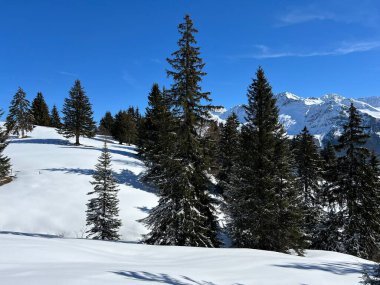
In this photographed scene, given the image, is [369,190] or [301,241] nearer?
[301,241]

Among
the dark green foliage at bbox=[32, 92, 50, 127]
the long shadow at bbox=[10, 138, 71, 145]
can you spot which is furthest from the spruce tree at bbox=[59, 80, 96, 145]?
the dark green foliage at bbox=[32, 92, 50, 127]

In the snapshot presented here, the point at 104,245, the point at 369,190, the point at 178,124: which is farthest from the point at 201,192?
the point at 369,190

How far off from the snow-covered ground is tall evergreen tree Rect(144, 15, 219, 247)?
2.64m

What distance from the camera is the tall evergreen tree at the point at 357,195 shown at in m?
26.0

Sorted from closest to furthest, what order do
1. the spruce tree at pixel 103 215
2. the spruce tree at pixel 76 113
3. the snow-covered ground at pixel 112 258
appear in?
the snow-covered ground at pixel 112 258 < the spruce tree at pixel 103 215 < the spruce tree at pixel 76 113

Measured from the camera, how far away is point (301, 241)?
2133 centimetres

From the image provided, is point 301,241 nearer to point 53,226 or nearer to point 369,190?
point 369,190

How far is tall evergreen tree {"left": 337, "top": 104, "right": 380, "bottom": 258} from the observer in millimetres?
26047

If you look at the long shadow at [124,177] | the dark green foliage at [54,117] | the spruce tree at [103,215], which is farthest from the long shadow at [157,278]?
the dark green foliage at [54,117]

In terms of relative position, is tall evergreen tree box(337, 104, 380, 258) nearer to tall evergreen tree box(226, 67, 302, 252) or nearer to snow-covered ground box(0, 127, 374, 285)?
tall evergreen tree box(226, 67, 302, 252)

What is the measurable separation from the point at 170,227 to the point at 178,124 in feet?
20.2

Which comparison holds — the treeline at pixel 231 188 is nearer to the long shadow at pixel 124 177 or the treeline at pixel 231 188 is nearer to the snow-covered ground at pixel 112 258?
the snow-covered ground at pixel 112 258

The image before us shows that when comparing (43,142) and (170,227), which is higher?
(43,142)

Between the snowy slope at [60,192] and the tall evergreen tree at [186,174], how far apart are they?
12.9 meters
